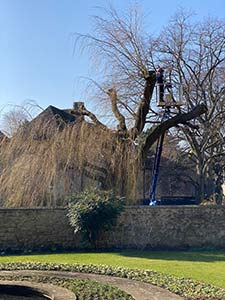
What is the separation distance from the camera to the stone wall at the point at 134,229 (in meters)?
12.9

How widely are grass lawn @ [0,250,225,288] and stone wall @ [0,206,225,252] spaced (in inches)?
31.4

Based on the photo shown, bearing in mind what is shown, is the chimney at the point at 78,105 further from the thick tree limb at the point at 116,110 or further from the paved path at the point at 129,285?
the paved path at the point at 129,285

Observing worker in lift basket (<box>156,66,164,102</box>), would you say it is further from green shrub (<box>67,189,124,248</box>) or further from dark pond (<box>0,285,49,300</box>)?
dark pond (<box>0,285,49,300</box>)

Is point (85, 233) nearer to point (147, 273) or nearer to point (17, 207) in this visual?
point (17, 207)

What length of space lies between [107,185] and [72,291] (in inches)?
354

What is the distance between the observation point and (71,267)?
920 cm

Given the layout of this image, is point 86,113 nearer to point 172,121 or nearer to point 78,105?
point 78,105

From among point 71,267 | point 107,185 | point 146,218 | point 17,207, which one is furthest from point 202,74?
point 71,267

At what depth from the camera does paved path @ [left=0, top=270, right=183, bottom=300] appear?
6648 millimetres

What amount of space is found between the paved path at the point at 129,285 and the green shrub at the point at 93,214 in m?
3.80

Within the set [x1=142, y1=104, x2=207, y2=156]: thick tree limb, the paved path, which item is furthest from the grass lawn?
[x1=142, y1=104, x2=207, y2=156]: thick tree limb

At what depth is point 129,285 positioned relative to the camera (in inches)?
292

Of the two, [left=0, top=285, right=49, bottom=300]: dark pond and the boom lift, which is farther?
the boom lift

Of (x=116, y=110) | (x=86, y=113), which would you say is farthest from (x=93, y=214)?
(x=116, y=110)
